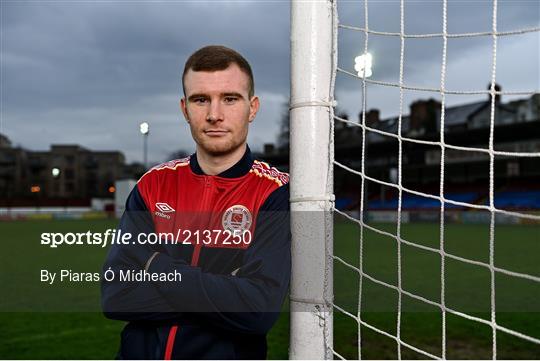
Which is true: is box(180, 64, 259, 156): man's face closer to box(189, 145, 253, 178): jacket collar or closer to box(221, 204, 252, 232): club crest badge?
box(189, 145, 253, 178): jacket collar

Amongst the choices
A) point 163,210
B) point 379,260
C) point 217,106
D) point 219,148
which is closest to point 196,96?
point 217,106

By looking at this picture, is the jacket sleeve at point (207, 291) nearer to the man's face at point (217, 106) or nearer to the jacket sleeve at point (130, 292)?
the jacket sleeve at point (130, 292)

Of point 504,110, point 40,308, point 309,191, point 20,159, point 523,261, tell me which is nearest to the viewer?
point 309,191

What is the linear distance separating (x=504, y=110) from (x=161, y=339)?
132 ft

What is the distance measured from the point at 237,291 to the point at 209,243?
0.21 metres

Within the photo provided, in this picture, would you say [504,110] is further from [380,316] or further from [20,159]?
[20,159]

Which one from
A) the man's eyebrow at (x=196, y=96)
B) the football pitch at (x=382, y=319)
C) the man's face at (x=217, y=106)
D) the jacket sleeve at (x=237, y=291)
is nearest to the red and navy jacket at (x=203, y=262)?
the jacket sleeve at (x=237, y=291)

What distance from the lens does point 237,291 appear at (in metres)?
1.54

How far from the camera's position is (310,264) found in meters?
1.77

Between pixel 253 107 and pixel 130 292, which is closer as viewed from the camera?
pixel 130 292

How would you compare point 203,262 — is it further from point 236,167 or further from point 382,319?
point 382,319

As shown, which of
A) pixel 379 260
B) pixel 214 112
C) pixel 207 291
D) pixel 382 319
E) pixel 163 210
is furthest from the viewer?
pixel 379 260

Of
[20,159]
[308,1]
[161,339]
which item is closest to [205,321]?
[161,339]

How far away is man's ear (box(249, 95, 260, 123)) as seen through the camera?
1.73m
